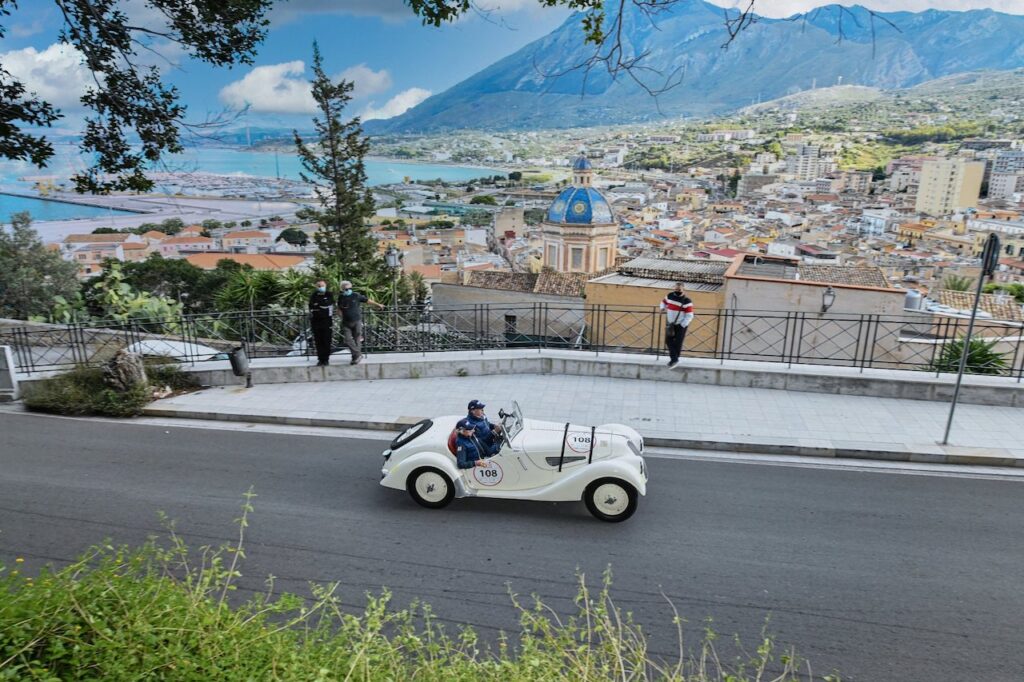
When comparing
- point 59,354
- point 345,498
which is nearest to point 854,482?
point 345,498

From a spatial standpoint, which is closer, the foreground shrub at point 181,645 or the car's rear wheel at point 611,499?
the foreground shrub at point 181,645

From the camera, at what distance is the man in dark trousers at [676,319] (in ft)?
33.8

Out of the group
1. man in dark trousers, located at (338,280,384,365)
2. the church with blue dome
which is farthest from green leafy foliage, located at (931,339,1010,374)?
the church with blue dome

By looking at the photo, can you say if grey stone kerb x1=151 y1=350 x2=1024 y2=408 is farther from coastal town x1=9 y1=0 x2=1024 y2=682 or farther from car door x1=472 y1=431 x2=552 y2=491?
car door x1=472 y1=431 x2=552 y2=491

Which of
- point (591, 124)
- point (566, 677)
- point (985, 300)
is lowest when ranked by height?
point (985, 300)

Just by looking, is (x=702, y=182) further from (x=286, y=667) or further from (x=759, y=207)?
(x=286, y=667)

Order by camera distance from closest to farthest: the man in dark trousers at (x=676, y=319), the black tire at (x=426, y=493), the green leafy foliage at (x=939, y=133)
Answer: the black tire at (x=426, y=493)
the man in dark trousers at (x=676, y=319)
the green leafy foliage at (x=939, y=133)

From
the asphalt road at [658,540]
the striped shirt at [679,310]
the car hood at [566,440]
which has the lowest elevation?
the asphalt road at [658,540]

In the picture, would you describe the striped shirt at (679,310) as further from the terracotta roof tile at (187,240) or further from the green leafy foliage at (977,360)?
the terracotta roof tile at (187,240)

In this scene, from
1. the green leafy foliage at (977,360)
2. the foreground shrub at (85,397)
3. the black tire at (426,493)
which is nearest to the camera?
the black tire at (426,493)

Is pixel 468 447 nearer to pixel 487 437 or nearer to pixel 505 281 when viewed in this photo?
pixel 487 437

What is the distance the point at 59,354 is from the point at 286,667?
481 inches

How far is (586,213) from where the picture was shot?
43719mm

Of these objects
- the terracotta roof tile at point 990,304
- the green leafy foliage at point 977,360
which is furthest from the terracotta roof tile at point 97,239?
the green leafy foliage at point 977,360
